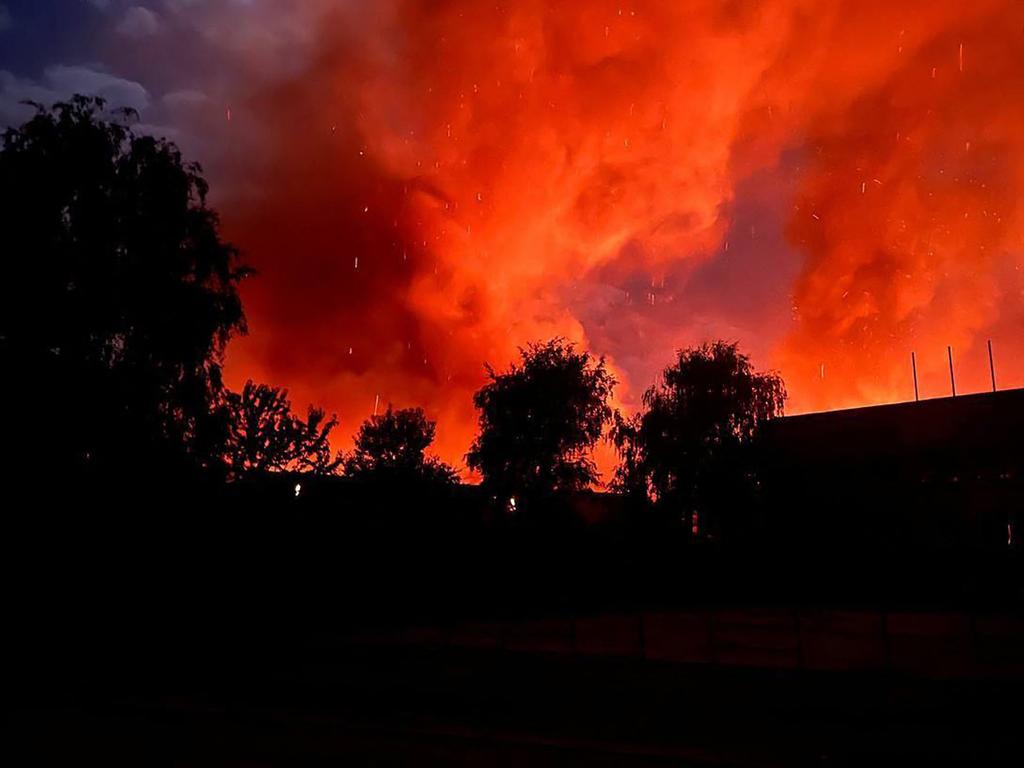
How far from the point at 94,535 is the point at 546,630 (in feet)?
48.9

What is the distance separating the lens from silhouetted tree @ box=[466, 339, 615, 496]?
2365 inches

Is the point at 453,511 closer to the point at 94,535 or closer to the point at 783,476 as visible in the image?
the point at 94,535

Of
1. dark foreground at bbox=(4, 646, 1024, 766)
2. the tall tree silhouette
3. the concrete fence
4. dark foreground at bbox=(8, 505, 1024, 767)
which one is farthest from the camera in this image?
the tall tree silhouette

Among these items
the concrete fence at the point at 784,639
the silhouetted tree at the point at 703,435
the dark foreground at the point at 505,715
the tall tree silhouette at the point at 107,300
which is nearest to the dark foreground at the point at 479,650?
the dark foreground at the point at 505,715

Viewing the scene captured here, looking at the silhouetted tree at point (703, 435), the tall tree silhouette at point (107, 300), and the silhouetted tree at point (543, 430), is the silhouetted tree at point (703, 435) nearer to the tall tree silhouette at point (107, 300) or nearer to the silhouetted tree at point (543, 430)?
the silhouetted tree at point (543, 430)

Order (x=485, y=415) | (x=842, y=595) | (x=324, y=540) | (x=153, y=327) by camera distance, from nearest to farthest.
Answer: (x=153, y=327), (x=324, y=540), (x=842, y=595), (x=485, y=415)

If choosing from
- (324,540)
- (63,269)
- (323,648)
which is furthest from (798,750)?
(63,269)

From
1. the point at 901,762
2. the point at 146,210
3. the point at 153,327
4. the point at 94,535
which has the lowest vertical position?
the point at 901,762

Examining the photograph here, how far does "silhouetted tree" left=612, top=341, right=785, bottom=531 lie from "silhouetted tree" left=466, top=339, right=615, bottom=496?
546 cm

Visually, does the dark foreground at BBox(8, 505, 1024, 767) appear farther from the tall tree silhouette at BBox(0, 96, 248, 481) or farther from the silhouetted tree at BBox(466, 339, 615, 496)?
the silhouetted tree at BBox(466, 339, 615, 496)

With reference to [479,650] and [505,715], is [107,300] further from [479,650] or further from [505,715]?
[505,715]

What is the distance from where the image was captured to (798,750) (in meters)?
10.9

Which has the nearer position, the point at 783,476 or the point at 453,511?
the point at 453,511

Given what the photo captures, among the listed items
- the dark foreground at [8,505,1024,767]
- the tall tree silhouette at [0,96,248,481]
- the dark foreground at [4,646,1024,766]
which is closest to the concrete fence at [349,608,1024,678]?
the dark foreground at [8,505,1024,767]
